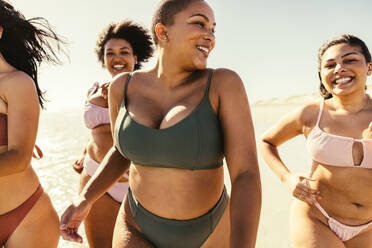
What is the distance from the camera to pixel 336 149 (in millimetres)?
2703

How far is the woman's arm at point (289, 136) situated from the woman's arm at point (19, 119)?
203cm

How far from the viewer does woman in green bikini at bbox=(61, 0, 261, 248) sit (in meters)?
1.57

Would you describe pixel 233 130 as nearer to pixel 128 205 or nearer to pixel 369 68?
pixel 128 205

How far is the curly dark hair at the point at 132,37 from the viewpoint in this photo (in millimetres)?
4117

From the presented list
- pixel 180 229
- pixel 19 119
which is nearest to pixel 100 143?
pixel 19 119

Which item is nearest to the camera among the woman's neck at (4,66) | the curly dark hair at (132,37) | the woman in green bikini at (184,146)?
the woman in green bikini at (184,146)

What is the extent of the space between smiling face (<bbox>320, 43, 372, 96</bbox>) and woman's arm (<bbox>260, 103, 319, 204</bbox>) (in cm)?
26

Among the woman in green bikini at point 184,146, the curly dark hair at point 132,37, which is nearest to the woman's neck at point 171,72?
the woman in green bikini at point 184,146

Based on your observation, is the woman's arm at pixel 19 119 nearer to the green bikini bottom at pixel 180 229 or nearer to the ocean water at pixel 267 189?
the green bikini bottom at pixel 180 229

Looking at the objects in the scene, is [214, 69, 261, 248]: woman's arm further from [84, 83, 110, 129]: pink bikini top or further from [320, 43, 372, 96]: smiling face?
[84, 83, 110, 129]: pink bikini top

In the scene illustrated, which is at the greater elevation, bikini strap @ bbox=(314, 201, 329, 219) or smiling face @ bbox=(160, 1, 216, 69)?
smiling face @ bbox=(160, 1, 216, 69)

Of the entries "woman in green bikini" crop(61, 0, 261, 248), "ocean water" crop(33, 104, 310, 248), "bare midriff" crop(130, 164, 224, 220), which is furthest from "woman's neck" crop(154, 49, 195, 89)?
"ocean water" crop(33, 104, 310, 248)

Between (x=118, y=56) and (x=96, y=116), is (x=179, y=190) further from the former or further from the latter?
(x=118, y=56)

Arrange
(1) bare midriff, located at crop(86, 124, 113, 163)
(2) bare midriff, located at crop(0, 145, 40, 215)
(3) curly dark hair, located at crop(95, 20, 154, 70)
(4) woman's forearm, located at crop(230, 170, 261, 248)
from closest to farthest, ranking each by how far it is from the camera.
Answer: (4) woman's forearm, located at crop(230, 170, 261, 248) < (2) bare midriff, located at crop(0, 145, 40, 215) < (1) bare midriff, located at crop(86, 124, 113, 163) < (3) curly dark hair, located at crop(95, 20, 154, 70)
